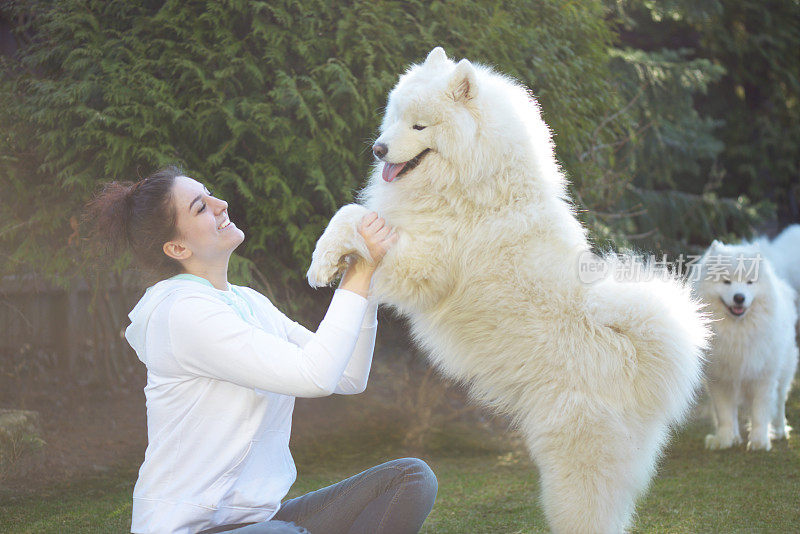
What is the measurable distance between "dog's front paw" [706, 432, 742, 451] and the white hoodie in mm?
4157

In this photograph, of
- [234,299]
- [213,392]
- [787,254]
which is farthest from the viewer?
[787,254]

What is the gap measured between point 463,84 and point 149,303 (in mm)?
1416

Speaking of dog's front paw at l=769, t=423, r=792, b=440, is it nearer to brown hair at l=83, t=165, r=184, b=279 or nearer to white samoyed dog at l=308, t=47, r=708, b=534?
white samoyed dog at l=308, t=47, r=708, b=534

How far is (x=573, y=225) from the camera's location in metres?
2.81

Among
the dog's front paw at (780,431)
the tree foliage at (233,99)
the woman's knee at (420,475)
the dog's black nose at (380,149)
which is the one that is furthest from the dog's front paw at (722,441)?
the dog's black nose at (380,149)

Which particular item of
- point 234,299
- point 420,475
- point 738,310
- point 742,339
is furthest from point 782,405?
point 234,299

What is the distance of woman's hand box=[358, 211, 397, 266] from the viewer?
2.61m

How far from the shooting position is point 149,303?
2303 millimetres

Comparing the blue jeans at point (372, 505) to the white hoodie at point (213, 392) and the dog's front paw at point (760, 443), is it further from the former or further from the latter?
the dog's front paw at point (760, 443)

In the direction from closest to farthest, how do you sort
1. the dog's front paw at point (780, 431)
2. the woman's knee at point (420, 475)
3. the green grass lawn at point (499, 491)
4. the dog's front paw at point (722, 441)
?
the woman's knee at point (420, 475) < the green grass lawn at point (499, 491) < the dog's front paw at point (722, 441) < the dog's front paw at point (780, 431)

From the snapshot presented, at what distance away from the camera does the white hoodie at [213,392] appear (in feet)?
7.14

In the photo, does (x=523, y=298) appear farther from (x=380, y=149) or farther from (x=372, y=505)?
(x=372, y=505)

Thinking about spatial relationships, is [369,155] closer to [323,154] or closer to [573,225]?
[323,154]

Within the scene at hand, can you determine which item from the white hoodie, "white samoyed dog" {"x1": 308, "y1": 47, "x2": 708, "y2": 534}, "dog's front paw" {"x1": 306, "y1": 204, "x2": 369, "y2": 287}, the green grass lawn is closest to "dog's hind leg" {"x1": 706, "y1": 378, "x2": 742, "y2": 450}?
the green grass lawn
